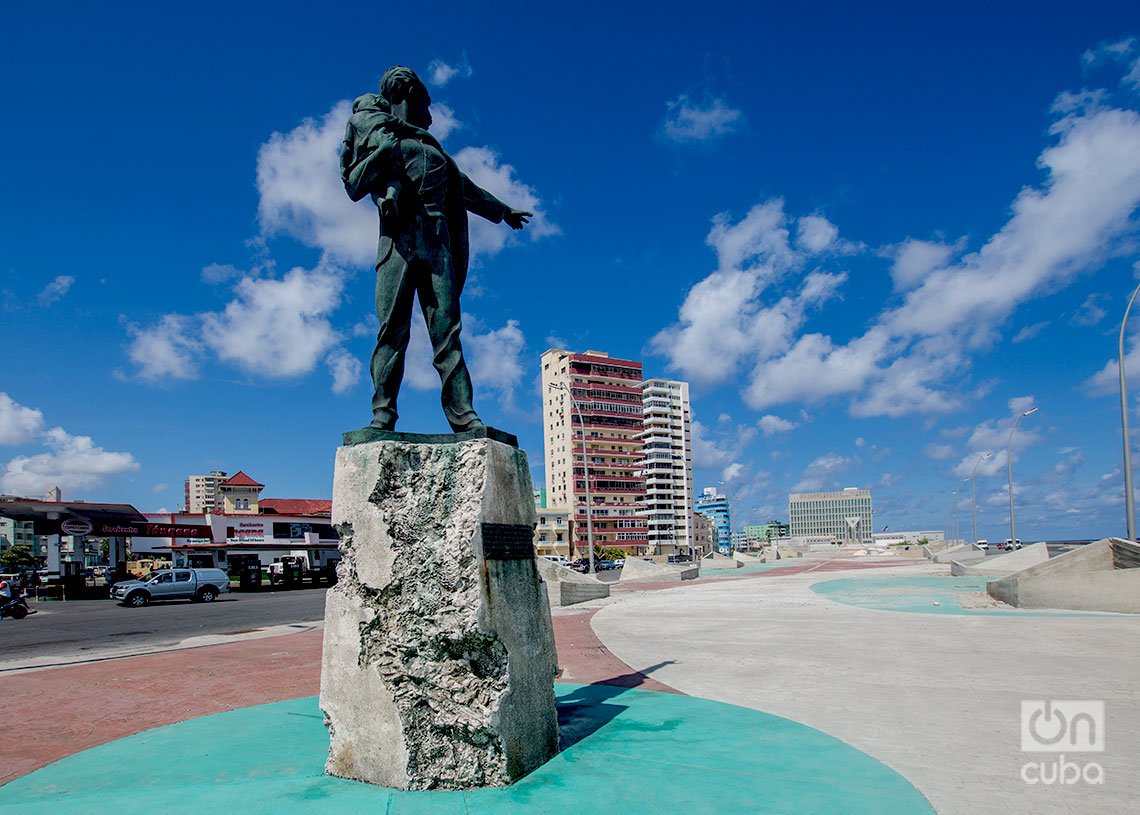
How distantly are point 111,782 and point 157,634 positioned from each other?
13895mm

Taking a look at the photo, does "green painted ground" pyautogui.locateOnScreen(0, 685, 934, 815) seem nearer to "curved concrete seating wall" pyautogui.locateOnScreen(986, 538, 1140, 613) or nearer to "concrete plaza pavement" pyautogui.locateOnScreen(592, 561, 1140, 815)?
"concrete plaza pavement" pyautogui.locateOnScreen(592, 561, 1140, 815)

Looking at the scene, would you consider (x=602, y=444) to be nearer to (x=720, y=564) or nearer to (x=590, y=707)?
(x=720, y=564)

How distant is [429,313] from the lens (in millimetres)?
5621

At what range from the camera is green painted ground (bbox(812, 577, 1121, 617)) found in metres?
14.2

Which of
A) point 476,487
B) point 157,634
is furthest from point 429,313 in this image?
point 157,634

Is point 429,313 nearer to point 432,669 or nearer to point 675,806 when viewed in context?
point 432,669

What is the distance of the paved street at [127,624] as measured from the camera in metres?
14.1

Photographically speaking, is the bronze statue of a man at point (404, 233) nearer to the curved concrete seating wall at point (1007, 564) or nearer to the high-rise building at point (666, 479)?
the curved concrete seating wall at point (1007, 564)

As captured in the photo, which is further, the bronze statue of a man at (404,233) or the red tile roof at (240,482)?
the red tile roof at (240,482)

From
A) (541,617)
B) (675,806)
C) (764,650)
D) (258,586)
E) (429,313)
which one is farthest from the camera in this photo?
(258,586)

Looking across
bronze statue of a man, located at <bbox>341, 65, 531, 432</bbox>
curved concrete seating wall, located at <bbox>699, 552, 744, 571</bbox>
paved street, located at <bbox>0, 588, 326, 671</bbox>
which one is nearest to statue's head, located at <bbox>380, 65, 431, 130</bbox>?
bronze statue of a man, located at <bbox>341, 65, 531, 432</bbox>

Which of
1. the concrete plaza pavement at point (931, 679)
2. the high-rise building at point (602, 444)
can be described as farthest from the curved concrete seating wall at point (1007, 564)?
the high-rise building at point (602, 444)

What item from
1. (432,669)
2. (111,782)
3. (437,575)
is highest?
(437,575)

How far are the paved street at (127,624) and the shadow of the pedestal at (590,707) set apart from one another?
9.93 meters
